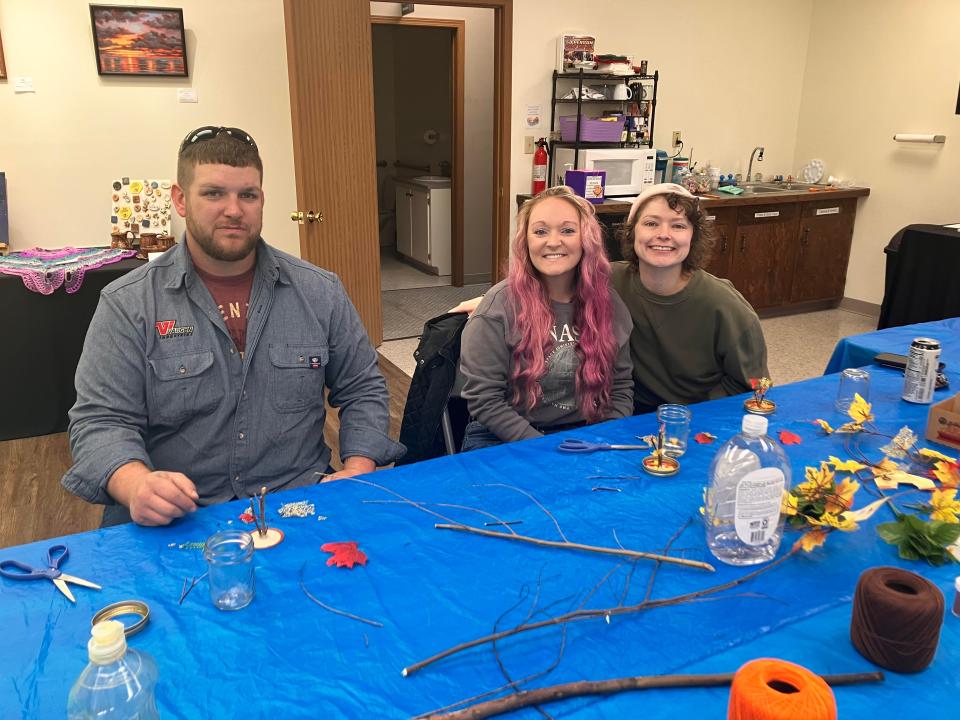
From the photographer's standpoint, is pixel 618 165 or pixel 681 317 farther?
pixel 618 165

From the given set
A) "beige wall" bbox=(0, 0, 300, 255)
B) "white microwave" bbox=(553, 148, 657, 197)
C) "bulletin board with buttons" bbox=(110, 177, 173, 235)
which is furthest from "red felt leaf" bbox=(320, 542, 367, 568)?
"white microwave" bbox=(553, 148, 657, 197)

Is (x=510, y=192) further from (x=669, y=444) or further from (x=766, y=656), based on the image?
(x=766, y=656)

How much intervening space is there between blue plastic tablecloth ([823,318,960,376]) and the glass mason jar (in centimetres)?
203

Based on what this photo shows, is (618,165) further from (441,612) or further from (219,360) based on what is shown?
(441,612)

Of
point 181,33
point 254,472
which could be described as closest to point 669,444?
point 254,472

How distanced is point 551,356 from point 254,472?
837 millimetres

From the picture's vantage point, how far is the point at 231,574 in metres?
1.06

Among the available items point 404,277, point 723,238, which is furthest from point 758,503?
point 404,277

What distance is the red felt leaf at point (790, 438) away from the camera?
1.64 m

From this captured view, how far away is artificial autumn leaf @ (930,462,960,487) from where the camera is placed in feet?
4.55

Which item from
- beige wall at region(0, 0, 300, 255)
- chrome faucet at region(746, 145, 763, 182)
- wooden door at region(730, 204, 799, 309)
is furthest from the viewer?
chrome faucet at region(746, 145, 763, 182)

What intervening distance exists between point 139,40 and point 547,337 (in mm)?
3226

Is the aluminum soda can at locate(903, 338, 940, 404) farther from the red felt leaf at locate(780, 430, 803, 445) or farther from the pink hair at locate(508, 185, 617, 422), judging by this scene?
the pink hair at locate(508, 185, 617, 422)

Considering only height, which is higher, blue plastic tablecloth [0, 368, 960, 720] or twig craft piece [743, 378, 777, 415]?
twig craft piece [743, 378, 777, 415]
